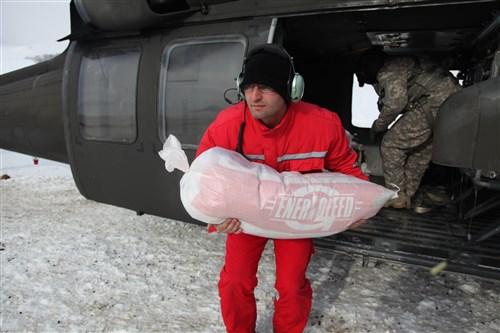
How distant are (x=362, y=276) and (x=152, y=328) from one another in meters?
1.86

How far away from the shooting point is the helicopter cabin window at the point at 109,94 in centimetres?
340

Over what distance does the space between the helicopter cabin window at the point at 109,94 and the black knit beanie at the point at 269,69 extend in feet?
6.44

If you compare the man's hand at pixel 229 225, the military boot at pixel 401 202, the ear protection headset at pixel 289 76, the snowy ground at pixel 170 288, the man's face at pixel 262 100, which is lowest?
the snowy ground at pixel 170 288

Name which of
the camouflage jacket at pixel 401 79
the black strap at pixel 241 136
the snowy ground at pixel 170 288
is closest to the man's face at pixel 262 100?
the black strap at pixel 241 136

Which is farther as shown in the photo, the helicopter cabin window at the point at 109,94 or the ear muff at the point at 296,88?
the helicopter cabin window at the point at 109,94

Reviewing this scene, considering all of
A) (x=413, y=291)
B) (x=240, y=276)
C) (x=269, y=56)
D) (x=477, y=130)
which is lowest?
(x=413, y=291)

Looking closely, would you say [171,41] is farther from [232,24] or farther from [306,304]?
[306,304]

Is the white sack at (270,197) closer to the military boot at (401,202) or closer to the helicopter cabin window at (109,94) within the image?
the helicopter cabin window at (109,94)

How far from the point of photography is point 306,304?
6.81 ft

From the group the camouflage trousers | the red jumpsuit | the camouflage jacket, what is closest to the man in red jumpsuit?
the red jumpsuit

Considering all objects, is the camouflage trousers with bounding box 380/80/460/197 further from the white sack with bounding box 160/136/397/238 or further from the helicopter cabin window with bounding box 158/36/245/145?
the white sack with bounding box 160/136/397/238

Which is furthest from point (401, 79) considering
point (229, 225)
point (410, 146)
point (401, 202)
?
point (229, 225)

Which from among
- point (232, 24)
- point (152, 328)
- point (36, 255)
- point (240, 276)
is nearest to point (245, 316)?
point (240, 276)

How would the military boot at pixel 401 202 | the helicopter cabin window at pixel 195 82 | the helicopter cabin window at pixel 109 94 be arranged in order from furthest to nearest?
the military boot at pixel 401 202, the helicopter cabin window at pixel 109 94, the helicopter cabin window at pixel 195 82
